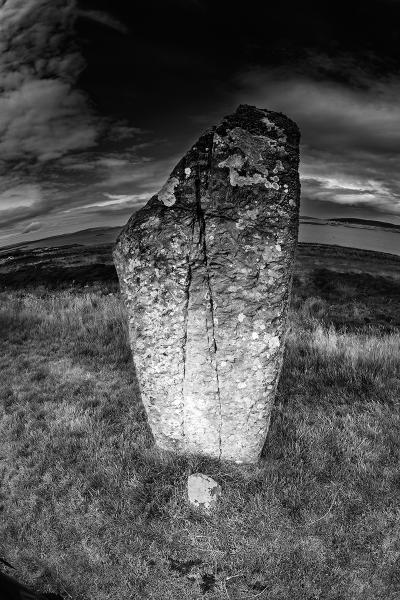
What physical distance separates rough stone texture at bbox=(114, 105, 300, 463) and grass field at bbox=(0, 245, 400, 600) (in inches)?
26.1

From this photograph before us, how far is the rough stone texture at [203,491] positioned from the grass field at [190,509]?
10 centimetres

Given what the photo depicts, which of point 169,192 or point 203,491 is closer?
point 169,192

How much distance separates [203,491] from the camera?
157 inches

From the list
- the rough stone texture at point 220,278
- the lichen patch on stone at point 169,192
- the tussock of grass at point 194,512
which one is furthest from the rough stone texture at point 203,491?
the lichen patch on stone at point 169,192

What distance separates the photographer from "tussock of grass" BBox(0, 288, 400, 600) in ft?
10.9

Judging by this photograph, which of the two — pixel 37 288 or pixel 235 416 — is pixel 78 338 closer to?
pixel 235 416

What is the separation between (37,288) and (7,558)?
2471 centimetres

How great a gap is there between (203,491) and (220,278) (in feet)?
7.07

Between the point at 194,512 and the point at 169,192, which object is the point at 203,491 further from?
the point at 169,192

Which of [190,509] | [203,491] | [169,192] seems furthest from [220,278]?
[190,509]

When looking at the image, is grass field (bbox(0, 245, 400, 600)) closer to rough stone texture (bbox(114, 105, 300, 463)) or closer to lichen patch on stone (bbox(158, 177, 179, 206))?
rough stone texture (bbox(114, 105, 300, 463))

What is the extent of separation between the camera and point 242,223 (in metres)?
3.75

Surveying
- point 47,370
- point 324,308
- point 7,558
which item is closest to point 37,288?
point 324,308

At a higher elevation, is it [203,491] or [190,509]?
[203,491]
